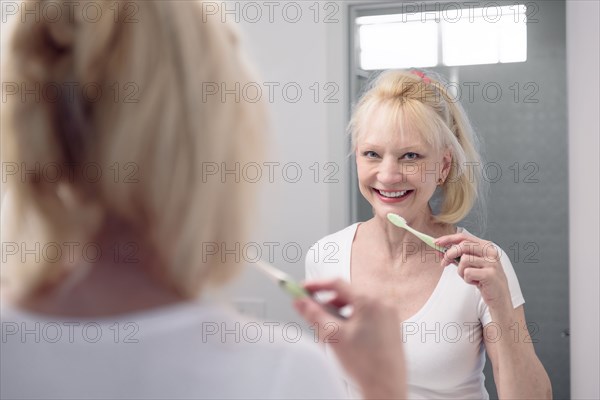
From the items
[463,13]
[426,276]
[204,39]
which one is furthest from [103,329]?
[463,13]

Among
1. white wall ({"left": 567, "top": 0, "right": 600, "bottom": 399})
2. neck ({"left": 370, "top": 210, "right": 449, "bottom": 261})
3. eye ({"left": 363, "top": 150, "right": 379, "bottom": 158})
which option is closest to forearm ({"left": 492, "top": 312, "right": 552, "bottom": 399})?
neck ({"left": 370, "top": 210, "right": 449, "bottom": 261})

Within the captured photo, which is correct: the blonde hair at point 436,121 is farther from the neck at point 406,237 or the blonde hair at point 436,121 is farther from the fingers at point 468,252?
the fingers at point 468,252

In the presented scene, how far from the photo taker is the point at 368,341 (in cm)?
46

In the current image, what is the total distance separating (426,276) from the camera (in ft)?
3.92

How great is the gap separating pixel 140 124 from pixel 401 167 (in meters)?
0.86

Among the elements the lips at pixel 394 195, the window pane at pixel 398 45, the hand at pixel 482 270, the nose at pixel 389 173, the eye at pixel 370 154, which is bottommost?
the hand at pixel 482 270

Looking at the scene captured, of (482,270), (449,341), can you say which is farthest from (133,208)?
(449,341)

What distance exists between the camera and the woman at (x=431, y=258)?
3.30 ft

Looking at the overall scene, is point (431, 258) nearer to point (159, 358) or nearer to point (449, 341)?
point (449, 341)

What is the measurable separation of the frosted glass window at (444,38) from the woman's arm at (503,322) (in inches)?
26.8

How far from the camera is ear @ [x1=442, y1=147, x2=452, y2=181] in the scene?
122 cm

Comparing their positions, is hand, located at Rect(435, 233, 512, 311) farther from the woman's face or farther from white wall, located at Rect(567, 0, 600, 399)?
white wall, located at Rect(567, 0, 600, 399)

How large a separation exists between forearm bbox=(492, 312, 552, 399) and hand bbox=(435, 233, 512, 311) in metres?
0.03

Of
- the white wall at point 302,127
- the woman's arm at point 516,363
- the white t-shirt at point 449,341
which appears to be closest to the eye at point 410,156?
the white t-shirt at point 449,341
